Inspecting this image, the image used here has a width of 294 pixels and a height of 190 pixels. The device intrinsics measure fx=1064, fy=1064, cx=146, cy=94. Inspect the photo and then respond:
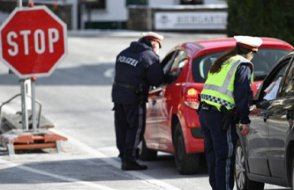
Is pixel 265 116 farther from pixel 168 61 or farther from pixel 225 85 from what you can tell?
pixel 168 61

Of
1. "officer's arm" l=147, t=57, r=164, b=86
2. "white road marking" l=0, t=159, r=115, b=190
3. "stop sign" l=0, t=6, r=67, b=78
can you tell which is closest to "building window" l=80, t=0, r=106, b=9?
"stop sign" l=0, t=6, r=67, b=78

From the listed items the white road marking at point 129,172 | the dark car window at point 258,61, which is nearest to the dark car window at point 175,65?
the dark car window at point 258,61

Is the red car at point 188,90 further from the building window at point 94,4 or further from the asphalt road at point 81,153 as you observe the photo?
the building window at point 94,4

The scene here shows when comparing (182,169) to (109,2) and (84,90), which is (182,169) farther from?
(109,2)

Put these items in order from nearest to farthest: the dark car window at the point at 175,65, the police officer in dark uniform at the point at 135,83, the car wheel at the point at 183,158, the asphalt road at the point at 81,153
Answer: the asphalt road at the point at 81,153, the car wheel at the point at 183,158, the dark car window at the point at 175,65, the police officer in dark uniform at the point at 135,83

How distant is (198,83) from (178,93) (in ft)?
1.08

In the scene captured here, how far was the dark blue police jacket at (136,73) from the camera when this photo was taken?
44.1ft

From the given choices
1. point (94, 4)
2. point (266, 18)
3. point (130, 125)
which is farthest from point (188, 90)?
point (94, 4)

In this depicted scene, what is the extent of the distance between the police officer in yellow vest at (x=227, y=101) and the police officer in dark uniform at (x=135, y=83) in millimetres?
3846

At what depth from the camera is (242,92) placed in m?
9.38

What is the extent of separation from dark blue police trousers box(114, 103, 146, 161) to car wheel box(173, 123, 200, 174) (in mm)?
705

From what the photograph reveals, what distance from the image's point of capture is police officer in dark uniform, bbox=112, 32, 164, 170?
13469mm

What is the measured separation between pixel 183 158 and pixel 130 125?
1.08m

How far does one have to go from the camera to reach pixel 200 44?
13.4m
